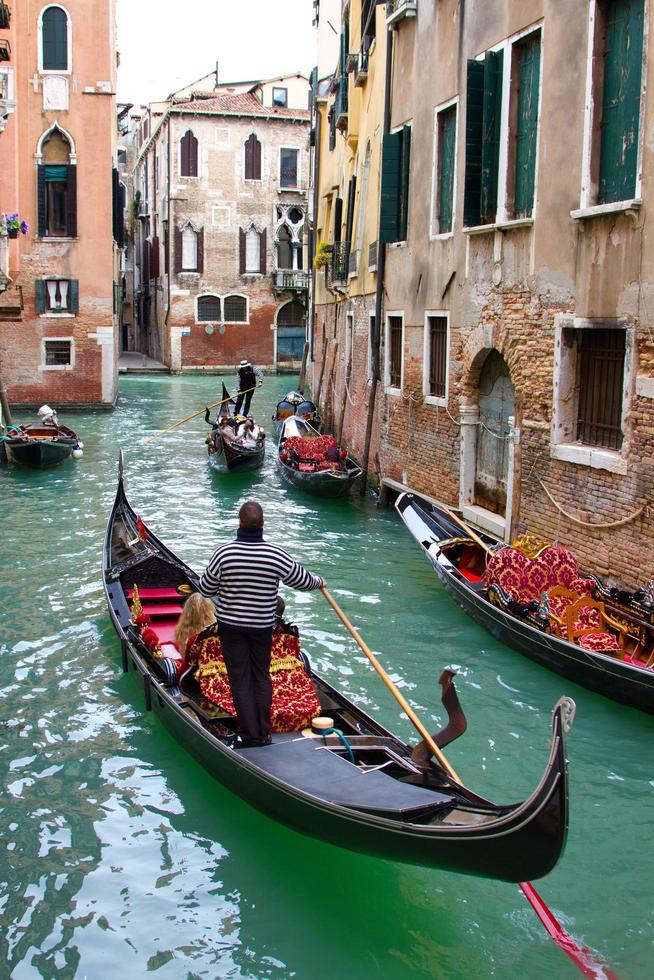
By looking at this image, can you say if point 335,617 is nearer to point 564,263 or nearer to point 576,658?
point 576,658

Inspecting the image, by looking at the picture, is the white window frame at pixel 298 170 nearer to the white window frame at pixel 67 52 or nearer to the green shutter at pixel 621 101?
the white window frame at pixel 67 52

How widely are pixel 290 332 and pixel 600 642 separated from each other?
76.0 ft

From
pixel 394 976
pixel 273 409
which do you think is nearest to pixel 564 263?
pixel 394 976

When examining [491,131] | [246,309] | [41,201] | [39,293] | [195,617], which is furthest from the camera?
[246,309]

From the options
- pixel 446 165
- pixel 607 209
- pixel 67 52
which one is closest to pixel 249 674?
pixel 607 209

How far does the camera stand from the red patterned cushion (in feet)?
18.2

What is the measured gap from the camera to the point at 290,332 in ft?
92.2

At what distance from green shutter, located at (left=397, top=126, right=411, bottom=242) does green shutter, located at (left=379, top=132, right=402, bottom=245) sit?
3cm

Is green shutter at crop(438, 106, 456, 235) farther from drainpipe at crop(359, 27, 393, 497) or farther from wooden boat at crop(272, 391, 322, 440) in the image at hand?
wooden boat at crop(272, 391, 322, 440)

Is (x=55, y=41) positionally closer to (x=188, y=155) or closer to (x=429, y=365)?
(x=188, y=155)

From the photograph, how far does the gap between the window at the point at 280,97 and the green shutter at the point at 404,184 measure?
18.8 meters

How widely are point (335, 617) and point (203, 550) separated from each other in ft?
6.59

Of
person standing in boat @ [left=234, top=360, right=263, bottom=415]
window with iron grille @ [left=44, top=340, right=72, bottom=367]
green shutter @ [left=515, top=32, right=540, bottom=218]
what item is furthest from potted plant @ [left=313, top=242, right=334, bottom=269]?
green shutter @ [left=515, top=32, right=540, bottom=218]

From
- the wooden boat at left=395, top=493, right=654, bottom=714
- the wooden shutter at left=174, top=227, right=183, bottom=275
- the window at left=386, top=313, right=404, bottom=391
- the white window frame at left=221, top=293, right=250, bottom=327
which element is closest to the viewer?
the wooden boat at left=395, top=493, right=654, bottom=714
